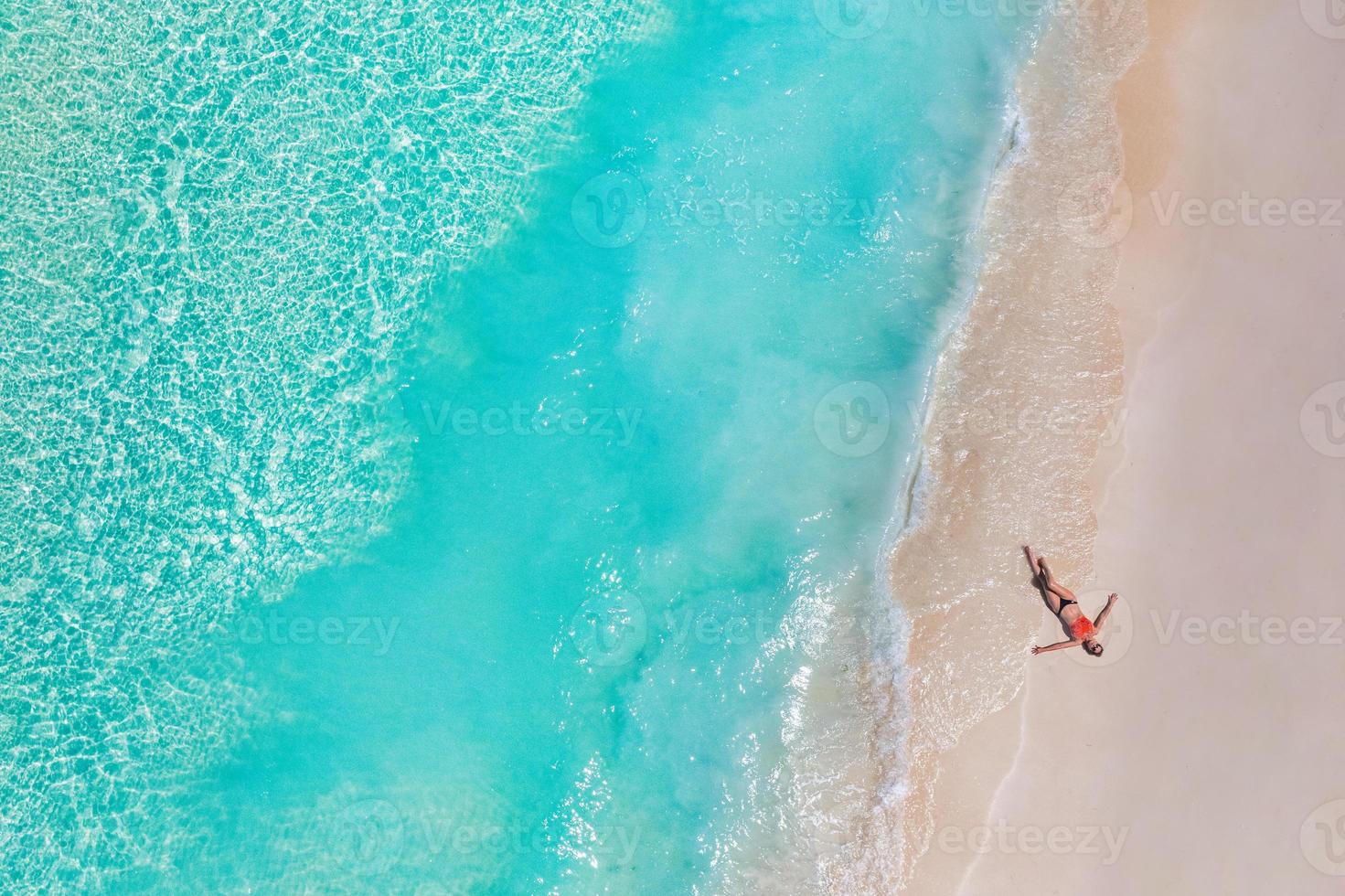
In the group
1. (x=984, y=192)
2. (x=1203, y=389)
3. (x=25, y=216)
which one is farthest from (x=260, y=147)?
(x=1203, y=389)

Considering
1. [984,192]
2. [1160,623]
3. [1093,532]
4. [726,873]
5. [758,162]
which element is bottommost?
[726,873]

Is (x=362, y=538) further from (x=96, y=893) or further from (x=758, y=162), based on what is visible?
(x=758, y=162)

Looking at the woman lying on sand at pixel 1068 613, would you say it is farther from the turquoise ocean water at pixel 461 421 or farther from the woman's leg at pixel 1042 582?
the turquoise ocean water at pixel 461 421

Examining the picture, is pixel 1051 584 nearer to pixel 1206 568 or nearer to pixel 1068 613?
pixel 1068 613

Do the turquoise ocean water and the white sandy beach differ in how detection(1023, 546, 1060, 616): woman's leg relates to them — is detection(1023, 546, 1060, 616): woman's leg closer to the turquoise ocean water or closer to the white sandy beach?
the white sandy beach

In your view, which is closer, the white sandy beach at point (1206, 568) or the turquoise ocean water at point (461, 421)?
the white sandy beach at point (1206, 568)

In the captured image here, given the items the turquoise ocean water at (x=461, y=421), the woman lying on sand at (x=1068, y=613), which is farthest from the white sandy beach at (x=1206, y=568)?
the turquoise ocean water at (x=461, y=421)

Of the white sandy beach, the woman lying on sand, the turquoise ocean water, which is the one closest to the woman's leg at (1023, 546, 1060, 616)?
the woman lying on sand
